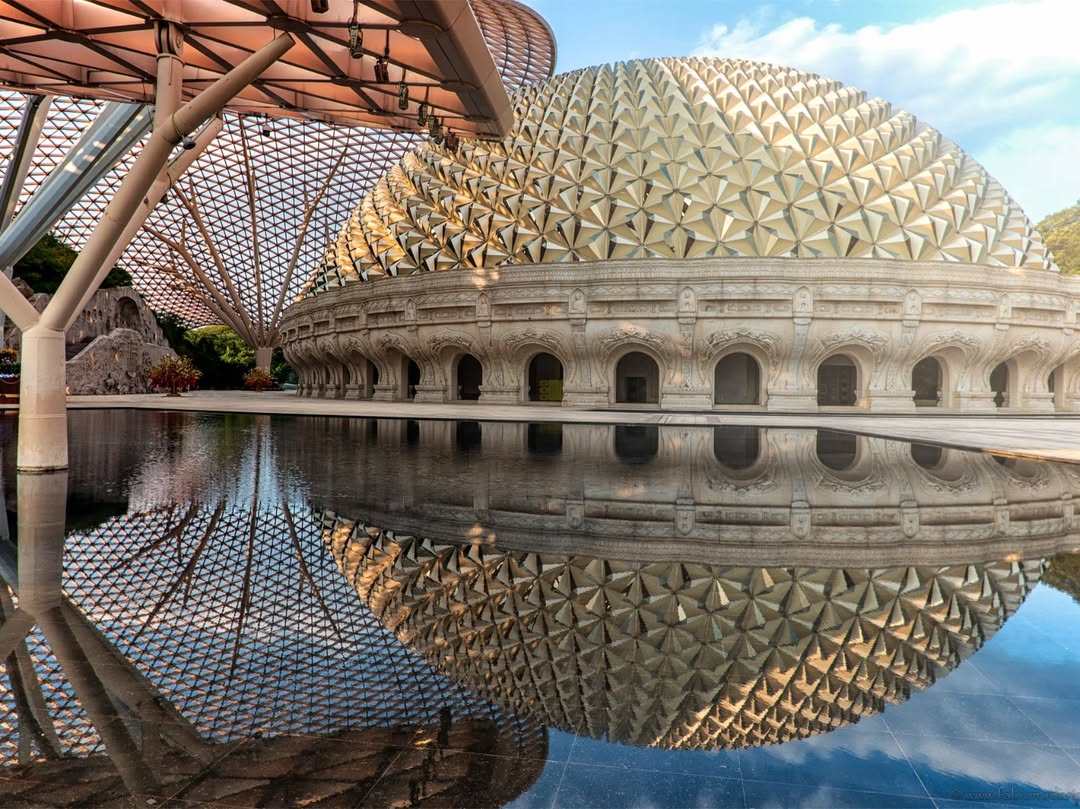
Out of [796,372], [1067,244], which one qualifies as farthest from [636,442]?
[1067,244]

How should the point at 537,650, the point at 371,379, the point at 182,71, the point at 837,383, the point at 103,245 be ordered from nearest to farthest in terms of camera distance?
1. the point at 537,650
2. the point at 103,245
3. the point at 182,71
4. the point at 837,383
5. the point at 371,379

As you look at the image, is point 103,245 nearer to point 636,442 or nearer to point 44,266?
point 636,442

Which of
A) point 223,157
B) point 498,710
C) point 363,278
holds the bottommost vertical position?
point 498,710

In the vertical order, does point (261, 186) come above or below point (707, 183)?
above

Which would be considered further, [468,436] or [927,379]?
[927,379]

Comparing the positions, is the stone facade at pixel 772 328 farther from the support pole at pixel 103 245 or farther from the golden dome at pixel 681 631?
the golden dome at pixel 681 631

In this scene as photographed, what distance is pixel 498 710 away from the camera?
11.1 feet

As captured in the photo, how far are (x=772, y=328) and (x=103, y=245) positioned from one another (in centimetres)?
2826

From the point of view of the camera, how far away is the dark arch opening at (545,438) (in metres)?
14.7

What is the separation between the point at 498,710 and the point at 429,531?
3.74 meters

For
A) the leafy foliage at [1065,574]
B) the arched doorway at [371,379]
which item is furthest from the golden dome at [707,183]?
the leafy foliage at [1065,574]

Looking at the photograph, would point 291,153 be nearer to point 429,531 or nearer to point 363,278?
point 363,278

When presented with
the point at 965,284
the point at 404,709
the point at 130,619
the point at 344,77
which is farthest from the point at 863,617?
the point at 965,284

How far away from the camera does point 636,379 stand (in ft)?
128
